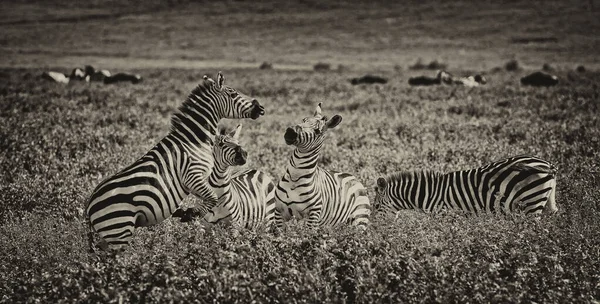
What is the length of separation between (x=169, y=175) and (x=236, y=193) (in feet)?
3.35

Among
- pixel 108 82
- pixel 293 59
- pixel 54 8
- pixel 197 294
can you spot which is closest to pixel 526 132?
pixel 197 294

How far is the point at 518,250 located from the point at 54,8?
101017mm

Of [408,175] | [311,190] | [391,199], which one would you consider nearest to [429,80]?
[408,175]

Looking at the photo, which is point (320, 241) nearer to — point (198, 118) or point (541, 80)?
point (198, 118)

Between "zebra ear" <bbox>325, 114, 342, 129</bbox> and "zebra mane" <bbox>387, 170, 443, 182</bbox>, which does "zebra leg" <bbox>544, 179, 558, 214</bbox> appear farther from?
"zebra ear" <bbox>325, 114, 342, 129</bbox>

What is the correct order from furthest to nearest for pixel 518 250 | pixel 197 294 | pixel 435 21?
pixel 435 21 < pixel 518 250 < pixel 197 294

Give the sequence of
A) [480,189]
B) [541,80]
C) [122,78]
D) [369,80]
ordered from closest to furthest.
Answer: [480,189] → [541,80] → [122,78] → [369,80]

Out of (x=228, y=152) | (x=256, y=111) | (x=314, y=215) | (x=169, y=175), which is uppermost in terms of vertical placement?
(x=256, y=111)

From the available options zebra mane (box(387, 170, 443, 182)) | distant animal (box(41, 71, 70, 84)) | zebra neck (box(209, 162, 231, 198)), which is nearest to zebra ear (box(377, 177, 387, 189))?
zebra mane (box(387, 170, 443, 182))

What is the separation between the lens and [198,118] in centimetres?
848

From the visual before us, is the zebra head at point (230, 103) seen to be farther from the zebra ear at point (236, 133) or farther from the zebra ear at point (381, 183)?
the zebra ear at point (381, 183)

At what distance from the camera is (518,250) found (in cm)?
700

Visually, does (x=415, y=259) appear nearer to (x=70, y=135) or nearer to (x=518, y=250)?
(x=518, y=250)

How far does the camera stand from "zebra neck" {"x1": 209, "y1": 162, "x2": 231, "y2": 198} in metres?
8.26
